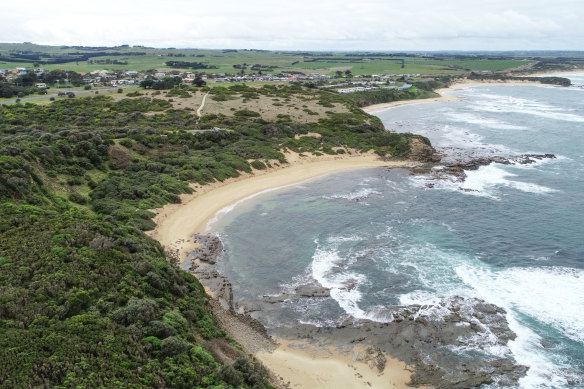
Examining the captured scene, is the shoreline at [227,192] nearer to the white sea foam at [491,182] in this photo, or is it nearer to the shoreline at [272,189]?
the shoreline at [272,189]

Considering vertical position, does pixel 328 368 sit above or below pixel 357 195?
below

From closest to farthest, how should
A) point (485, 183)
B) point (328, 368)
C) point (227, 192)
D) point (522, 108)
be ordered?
point (328, 368)
point (227, 192)
point (485, 183)
point (522, 108)

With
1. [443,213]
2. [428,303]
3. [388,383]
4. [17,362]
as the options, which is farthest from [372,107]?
[17,362]

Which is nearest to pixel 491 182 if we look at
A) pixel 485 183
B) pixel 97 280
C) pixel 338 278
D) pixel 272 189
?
pixel 485 183

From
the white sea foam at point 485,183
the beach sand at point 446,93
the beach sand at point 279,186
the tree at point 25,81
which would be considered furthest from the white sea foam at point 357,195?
the tree at point 25,81

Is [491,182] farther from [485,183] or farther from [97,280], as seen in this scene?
[97,280]

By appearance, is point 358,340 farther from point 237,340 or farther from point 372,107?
point 372,107
